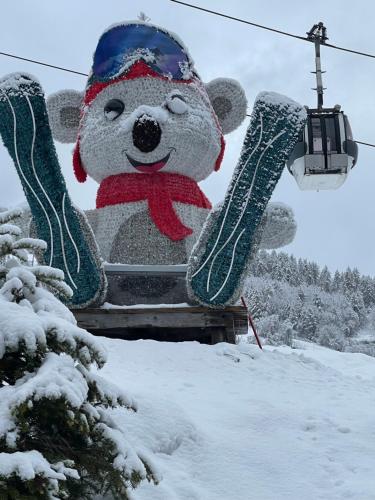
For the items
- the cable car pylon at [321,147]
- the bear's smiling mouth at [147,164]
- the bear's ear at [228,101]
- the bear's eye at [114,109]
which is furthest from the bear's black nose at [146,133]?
the cable car pylon at [321,147]

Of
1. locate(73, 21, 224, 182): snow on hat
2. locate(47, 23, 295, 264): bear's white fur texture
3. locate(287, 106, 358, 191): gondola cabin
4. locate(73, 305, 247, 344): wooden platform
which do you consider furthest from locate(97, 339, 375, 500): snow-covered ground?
locate(73, 21, 224, 182): snow on hat

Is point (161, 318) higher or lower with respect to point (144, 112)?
lower

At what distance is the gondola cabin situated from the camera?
21.9ft

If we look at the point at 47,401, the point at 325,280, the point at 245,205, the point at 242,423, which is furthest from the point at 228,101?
the point at 325,280

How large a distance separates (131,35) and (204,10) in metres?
1.37

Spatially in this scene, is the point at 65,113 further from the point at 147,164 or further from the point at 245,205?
the point at 245,205

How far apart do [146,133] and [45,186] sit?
1031 millimetres

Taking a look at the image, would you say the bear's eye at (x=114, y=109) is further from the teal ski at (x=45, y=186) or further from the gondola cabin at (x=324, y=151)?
the gondola cabin at (x=324, y=151)

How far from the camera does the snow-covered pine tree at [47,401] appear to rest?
1.95 m

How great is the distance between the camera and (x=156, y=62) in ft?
21.3

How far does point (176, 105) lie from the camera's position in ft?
20.8

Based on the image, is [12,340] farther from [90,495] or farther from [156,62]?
[156,62]

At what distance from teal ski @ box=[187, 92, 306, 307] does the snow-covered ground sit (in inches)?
21.6

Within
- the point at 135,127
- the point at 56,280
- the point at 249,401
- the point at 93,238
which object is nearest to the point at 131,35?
the point at 135,127
